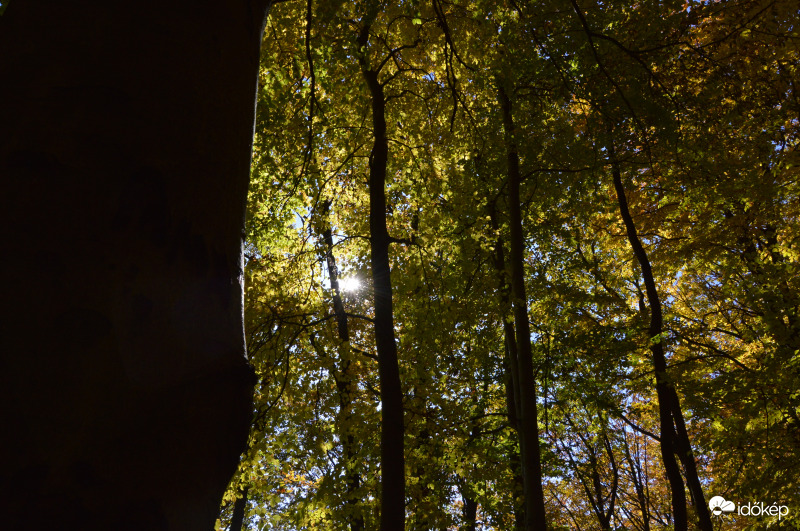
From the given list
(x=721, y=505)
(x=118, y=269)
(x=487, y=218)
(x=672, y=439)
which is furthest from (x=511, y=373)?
(x=118, y=269)

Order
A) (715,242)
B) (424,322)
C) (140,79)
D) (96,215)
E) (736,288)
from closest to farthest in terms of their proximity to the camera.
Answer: (96,215) → (140,79) → (424,322) → (736,288) → (715,242)

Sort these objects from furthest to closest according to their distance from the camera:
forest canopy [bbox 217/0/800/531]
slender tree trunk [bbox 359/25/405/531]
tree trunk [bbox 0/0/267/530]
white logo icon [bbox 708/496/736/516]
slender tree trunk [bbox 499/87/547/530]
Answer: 1. white logo icon [bbox 708/496/736/516]
2. slender tree trunk [bbox 499/87/547/530]
3. forest canopy [bbox 217/0/800/531]
4. slender tree trunk [bbox 359/25/405/531]
5. tree trunk [bbox 0/0/267/530]

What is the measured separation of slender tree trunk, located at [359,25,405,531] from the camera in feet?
16.9

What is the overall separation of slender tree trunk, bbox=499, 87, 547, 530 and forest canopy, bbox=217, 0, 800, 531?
0.09ft

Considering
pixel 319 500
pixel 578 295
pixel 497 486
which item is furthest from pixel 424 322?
pixel 497 486

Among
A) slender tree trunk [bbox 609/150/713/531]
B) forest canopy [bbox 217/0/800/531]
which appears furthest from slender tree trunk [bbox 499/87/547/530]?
slender tree trunk [bbox 609/150/713/531]

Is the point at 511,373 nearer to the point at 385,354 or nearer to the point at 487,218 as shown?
the point at 487,218

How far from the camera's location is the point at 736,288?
865cm

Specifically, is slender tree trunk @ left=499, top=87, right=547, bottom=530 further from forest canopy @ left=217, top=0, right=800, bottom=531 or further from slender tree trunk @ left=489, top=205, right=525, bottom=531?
slender tree trunk @ left=489, top=205, right=525, bottom=531

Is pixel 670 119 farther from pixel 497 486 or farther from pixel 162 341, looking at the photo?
pixel 497 486

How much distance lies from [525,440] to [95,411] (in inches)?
267

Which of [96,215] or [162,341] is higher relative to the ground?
[96,215]

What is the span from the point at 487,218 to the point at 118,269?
28.5 feet

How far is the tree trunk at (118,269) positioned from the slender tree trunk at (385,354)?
4.79 meters
